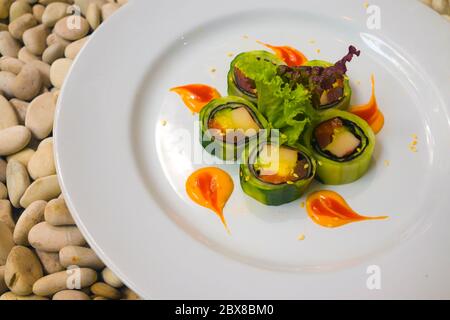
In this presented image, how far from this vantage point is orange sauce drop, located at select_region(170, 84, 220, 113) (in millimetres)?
2033

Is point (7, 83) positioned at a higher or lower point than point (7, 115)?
higher

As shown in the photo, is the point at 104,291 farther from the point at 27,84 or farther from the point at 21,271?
the point at 27,84

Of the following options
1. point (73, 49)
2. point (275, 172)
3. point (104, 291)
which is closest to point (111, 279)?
point (104, 291)

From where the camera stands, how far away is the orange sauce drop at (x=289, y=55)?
2.17 meters

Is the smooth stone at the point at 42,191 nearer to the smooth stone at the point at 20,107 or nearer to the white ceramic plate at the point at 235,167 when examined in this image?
the white ceramic plate at the point at 235,167

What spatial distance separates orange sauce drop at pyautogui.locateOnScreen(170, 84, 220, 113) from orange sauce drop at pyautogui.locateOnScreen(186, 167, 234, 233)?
0.28m

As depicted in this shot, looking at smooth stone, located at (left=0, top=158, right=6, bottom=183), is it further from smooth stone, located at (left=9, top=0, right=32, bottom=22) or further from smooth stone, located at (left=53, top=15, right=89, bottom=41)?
smooth stone, located at (left=9, top=0, right=32, bottom=22)

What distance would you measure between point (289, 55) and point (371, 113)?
416 millimetres

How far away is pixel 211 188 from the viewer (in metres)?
1.84

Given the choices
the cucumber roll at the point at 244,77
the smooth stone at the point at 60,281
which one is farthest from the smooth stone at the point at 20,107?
the cucumber roll at the point at 244,77

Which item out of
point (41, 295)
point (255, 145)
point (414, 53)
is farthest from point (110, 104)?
point (414, 53)

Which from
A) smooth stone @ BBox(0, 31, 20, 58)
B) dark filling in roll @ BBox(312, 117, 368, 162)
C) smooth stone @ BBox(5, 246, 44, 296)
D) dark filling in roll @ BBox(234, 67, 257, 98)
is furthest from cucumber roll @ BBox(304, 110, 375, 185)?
smooth stone @ BBox(0, 31, 20, 58)

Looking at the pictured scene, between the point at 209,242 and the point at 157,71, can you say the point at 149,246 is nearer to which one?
the point at 209,242

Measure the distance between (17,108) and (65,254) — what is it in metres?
0.69
